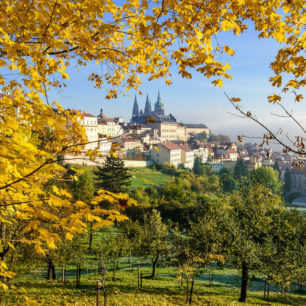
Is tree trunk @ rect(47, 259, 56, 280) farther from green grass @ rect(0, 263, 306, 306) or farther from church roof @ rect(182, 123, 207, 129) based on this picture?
church roof @ rect(182, 123, 207, 129)

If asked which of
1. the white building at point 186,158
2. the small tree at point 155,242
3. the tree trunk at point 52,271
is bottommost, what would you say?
the tree trunk at point 52,271

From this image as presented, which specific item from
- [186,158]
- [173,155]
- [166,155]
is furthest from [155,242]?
[186,158]

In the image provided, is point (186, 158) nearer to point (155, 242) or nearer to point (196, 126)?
point (155, 242)

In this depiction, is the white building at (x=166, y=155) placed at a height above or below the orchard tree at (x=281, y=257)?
above

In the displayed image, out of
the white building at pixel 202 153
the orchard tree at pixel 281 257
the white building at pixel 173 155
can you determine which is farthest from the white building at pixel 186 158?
the orchard tree at pixel 281 257

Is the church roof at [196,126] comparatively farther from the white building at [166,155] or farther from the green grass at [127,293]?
the green grass at [127,293]

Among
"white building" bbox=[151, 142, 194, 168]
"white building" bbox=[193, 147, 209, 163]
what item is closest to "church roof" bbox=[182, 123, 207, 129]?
"white building" bbox=[193, 147, 209, 163]

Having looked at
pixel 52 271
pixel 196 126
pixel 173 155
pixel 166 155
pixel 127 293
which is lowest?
pixel 52 271

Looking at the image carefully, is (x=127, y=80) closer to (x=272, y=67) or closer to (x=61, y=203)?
(x=272, y=67)

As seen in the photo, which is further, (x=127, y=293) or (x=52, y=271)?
(x=52, y=271)

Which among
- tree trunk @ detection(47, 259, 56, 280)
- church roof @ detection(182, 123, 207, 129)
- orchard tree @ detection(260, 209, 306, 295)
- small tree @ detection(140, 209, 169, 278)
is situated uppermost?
church roof @ detection(182, 123, 207, 129)

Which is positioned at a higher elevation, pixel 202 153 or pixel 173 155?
pixel 202 153

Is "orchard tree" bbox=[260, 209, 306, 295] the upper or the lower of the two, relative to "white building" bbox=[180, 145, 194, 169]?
lower

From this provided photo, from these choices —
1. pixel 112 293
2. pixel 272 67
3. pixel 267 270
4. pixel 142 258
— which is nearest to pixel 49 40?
pixel 272 67
